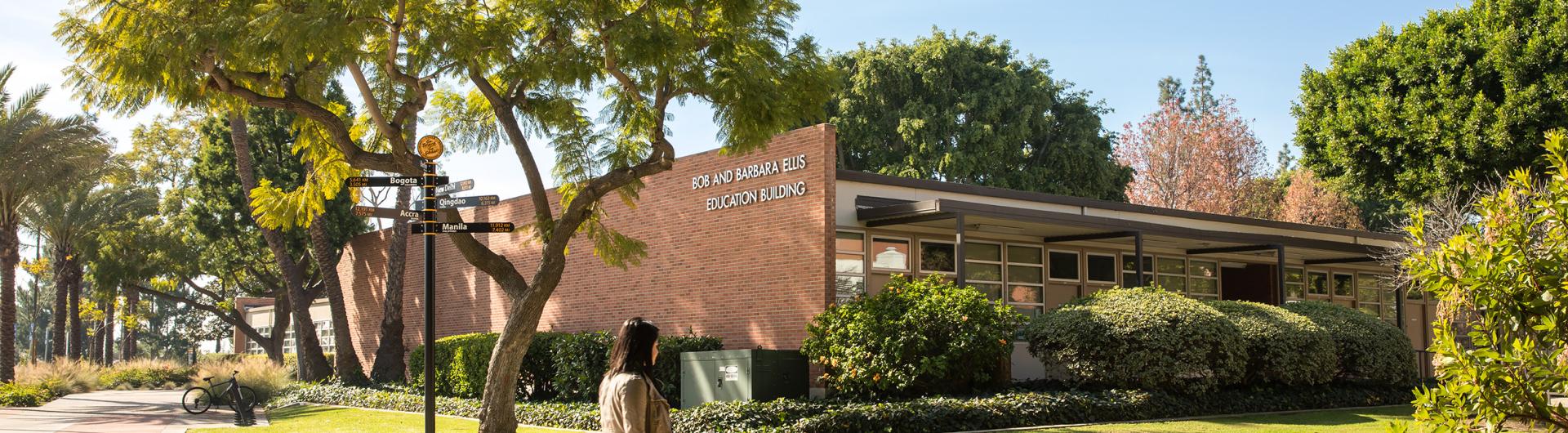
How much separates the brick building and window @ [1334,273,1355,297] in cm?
147

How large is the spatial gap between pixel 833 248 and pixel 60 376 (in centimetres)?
2192

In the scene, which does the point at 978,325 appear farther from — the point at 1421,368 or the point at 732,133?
the point at 1421,368

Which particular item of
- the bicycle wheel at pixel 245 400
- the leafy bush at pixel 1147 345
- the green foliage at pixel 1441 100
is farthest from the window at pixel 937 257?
the bicycle wheel at pixel 245 400

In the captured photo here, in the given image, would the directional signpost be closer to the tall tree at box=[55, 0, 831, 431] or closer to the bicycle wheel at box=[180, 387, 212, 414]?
the tall tree at box=[55, 0, 831, 431]

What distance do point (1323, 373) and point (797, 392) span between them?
789 centimetres

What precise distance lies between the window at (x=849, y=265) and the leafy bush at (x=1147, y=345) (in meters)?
2.98

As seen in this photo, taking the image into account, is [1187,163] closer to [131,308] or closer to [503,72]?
[503,72]

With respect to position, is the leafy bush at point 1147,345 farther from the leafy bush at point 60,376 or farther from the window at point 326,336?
the window at point 326,336

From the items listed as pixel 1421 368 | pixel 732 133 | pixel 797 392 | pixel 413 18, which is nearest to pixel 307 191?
pixel 413 18

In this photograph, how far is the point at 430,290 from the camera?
37.9ft

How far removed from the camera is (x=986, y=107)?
122ft

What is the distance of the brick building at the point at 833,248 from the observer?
18.1m

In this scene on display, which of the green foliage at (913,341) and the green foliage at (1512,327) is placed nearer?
the green foliage at (1512,327)

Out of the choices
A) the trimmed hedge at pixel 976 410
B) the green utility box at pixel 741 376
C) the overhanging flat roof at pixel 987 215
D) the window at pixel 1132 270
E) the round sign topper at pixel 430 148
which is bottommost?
the trimmed hedge at pixel 976 410
